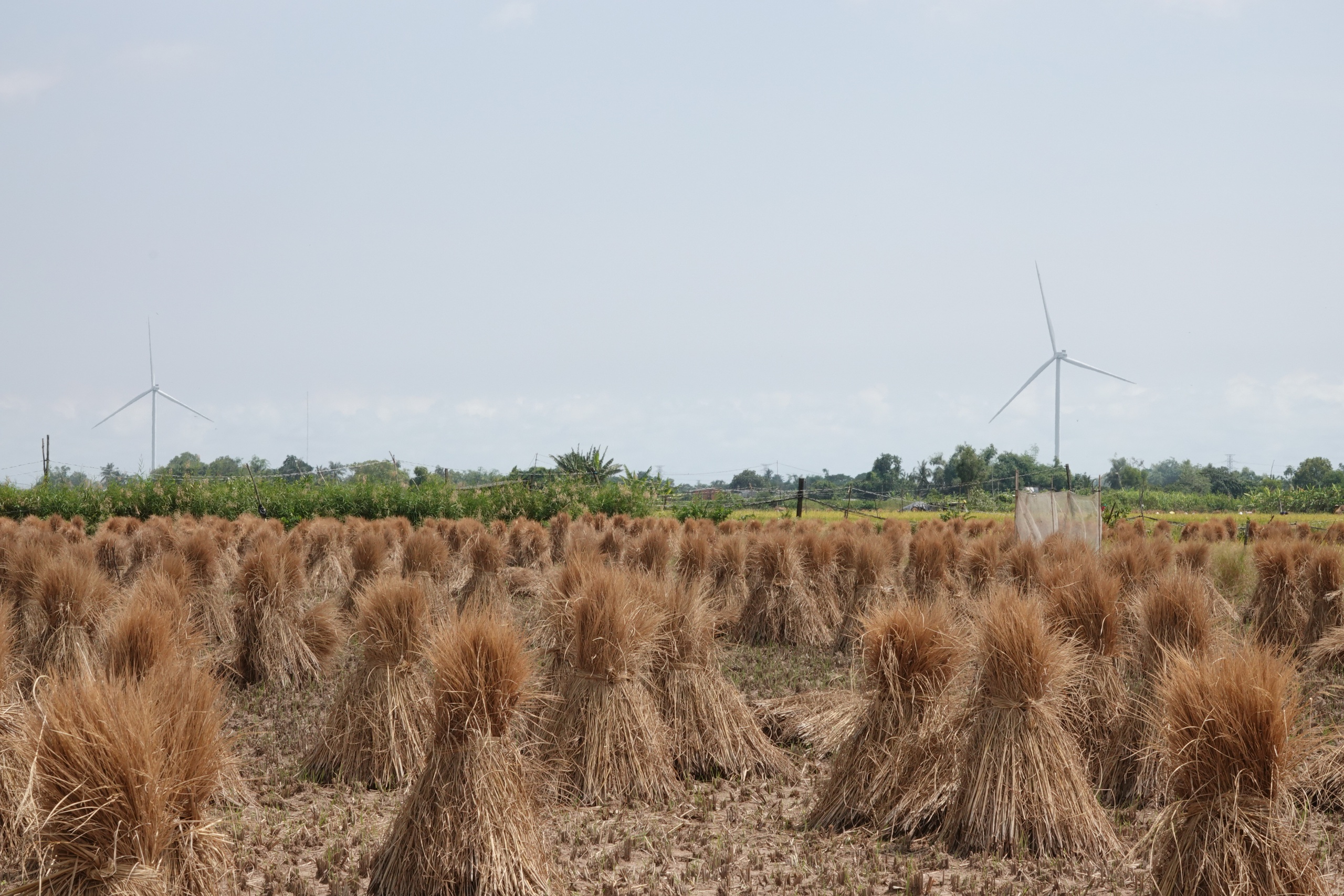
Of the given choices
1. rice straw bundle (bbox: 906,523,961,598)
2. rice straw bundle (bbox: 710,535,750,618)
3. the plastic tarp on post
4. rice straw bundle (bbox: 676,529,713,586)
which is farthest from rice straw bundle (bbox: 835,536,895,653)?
the plastic tarp on post

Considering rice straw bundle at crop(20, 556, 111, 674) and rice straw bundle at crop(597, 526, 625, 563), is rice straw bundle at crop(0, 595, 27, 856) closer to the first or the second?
rice straw bundle at crop(20, 556, 111, 674)

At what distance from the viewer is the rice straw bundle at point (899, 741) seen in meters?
6.39

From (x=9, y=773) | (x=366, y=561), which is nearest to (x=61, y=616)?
(x=9, y=773)

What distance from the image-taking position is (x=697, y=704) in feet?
25.1

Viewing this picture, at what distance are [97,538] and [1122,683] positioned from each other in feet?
54.2

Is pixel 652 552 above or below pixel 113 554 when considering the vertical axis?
above

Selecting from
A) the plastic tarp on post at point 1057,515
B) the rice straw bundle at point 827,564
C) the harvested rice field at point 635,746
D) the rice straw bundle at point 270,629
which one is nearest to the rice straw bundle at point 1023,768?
the harvested rice field at point 635,746

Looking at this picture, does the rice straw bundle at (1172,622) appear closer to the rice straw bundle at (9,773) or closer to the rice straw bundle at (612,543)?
the rice straw bundle at (9,773)

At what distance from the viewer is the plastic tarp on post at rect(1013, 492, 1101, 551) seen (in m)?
16.8

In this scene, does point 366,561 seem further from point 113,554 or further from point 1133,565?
point 1133,565

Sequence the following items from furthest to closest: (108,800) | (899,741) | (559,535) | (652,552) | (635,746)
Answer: (559,535) < (652,552) < (635,746) < (899,741) < (108,800)

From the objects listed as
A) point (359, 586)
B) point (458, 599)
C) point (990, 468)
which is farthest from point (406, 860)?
point (990, 468)

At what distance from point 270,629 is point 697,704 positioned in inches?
204

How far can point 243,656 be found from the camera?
34.2 ft
